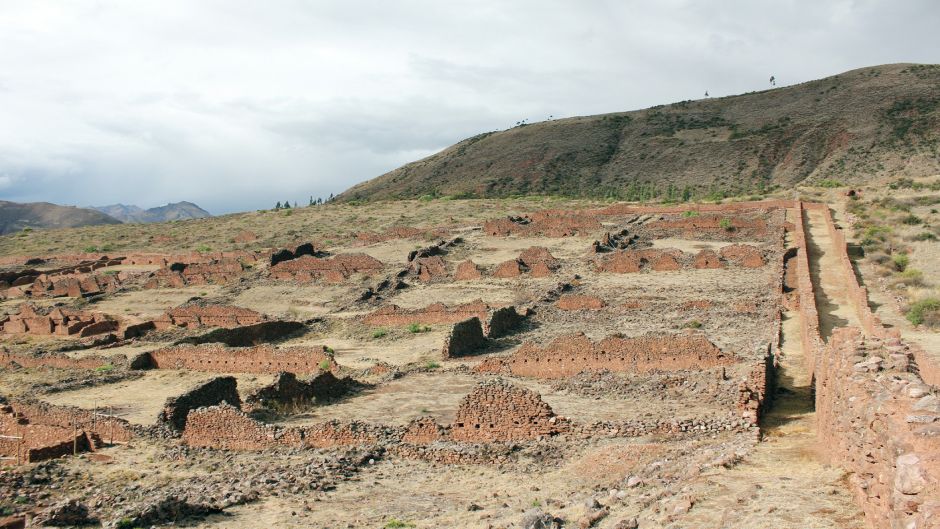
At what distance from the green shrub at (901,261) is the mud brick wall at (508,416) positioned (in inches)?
992

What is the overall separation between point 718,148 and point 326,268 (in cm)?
6289

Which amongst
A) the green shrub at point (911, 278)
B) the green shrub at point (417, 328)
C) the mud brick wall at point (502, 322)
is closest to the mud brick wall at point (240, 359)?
the mud brick wall at point (502, 322)

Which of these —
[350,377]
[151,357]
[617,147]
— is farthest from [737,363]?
[617,147]

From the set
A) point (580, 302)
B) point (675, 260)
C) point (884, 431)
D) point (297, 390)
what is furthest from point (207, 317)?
point (884, 431)

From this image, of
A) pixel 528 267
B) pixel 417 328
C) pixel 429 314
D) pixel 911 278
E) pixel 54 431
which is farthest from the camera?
pixel 528 267

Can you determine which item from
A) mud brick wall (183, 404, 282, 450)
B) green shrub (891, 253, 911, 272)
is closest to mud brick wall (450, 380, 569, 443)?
mud brick wall (183, 404, 282, 450)

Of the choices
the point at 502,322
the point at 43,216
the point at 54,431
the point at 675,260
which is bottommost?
the point at 54,431

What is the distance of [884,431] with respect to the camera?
611 centimetres

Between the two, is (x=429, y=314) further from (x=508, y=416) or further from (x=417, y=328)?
(x=508, y=416)

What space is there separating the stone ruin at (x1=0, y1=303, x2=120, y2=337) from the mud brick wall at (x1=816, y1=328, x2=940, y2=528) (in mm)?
31860

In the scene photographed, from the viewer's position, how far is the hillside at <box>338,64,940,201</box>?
81.5m

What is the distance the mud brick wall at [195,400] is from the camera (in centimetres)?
1759

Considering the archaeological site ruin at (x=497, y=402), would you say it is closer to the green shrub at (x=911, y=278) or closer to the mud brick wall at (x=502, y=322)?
the mud brick wall at (x=502, y=322)

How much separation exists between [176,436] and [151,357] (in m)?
11.1
